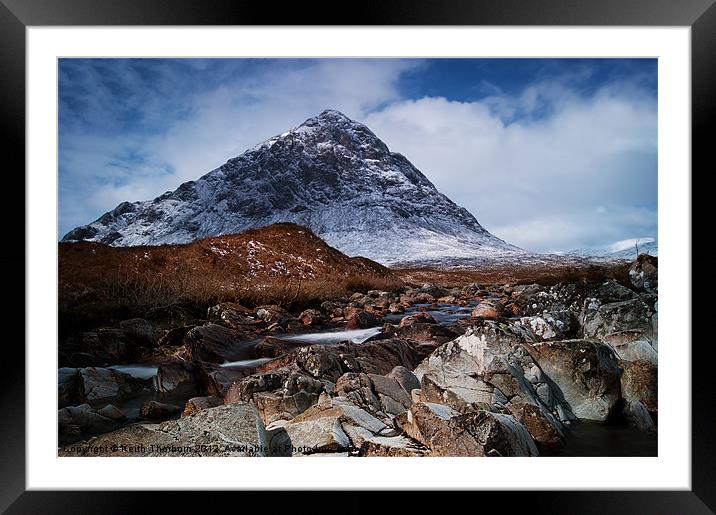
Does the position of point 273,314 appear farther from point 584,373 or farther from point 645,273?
point 645,273

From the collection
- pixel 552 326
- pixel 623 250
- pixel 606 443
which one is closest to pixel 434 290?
pixel 552 326

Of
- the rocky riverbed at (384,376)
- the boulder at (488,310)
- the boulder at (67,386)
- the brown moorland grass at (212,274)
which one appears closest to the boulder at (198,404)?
the rocky riverbed at (384,376)

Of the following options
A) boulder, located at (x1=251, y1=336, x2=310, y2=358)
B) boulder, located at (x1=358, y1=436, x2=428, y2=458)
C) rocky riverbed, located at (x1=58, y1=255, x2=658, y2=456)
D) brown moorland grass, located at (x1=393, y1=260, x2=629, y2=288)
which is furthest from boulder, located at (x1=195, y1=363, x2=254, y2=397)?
brown moorland grass, located at (x1=393, y1=260, x2=629, y2=288)

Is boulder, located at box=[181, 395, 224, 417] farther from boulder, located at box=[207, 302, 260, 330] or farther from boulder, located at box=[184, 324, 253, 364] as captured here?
boulder, located at box=[207, 302, 260, 330]
